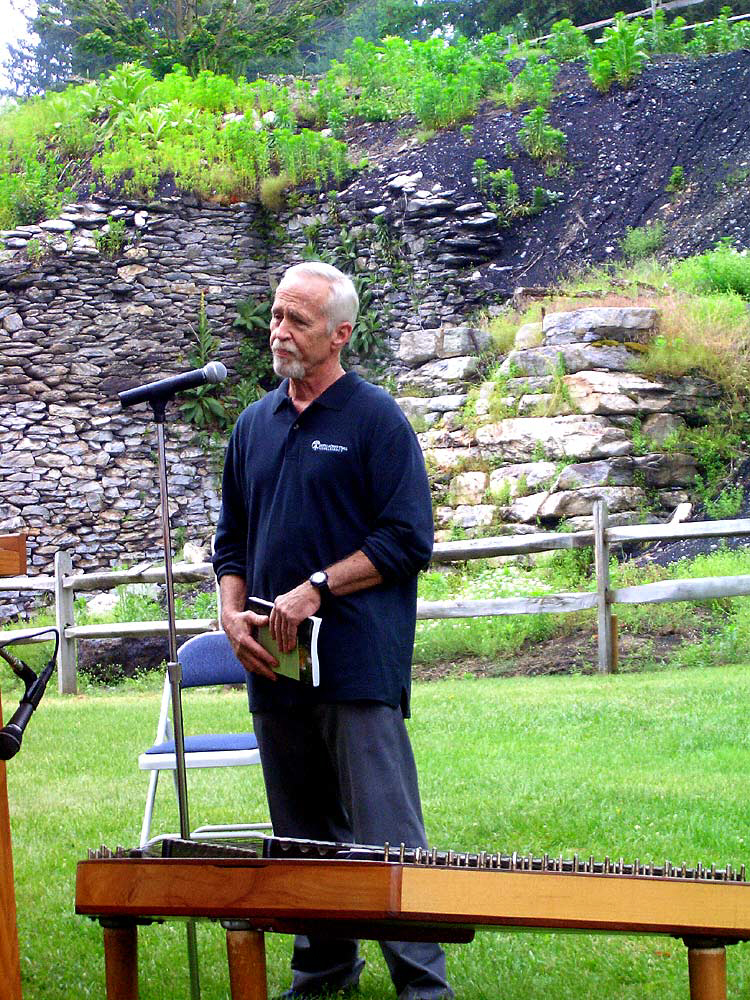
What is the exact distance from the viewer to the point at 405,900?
2.08m

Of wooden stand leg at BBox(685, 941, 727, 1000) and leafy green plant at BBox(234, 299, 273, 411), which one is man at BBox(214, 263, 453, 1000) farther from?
leafy green plant at BBox(234, 299, 273, 411)

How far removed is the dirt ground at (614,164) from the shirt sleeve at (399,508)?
11832 millimetres

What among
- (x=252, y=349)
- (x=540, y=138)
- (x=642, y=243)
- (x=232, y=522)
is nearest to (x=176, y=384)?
(x=232, y=522)

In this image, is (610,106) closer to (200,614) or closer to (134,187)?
(134,187)

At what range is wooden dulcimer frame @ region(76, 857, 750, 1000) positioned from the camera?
2.09 metres

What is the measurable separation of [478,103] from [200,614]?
8.68 m

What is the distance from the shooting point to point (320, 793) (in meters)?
3.38

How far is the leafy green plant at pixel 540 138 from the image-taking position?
15.7 metres

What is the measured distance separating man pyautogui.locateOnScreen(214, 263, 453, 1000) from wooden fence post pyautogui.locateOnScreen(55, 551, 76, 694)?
714cm

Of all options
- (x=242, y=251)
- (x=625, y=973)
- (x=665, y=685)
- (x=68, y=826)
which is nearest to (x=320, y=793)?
(x=625, y=973)

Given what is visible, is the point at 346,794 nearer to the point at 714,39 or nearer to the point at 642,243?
the point at 642,243

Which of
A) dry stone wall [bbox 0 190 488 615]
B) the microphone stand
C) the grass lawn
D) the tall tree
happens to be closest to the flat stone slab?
dry stone wall [bbox 0 190 488 615]

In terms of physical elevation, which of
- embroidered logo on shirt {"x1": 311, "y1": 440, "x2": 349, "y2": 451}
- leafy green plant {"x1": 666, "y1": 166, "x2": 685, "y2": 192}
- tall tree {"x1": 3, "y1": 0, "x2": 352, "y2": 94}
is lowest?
embroidered logo on shirt {"x1": 311, "y1": 440, "x2": 349, "y2": 451}

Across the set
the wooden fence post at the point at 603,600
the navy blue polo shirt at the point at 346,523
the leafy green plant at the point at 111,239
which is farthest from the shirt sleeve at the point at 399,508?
the leafy green plant at the point at 111,239
